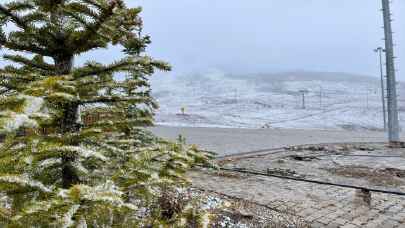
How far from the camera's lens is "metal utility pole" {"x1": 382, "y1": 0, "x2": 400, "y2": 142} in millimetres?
16656

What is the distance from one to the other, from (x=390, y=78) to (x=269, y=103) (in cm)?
5055

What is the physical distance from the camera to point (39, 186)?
2020 mm

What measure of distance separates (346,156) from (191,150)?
1173 centimetres

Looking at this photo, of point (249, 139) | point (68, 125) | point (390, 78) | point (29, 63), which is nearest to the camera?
point (68, 125)

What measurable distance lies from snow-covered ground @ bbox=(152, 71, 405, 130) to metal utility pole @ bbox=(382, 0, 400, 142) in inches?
895

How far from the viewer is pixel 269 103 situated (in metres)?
67.2

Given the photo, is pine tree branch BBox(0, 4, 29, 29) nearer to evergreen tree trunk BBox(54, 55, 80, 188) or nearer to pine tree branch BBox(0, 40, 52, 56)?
pine tree branch BBox(0, 40, 52, 56)

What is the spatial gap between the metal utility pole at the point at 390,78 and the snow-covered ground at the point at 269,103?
22742 mm

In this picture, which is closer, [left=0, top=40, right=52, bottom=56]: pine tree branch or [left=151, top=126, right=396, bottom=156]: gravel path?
[left=0, top=40, right=52, bottom=56]: pine tree branch

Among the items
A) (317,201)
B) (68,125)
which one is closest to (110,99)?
(68,125)

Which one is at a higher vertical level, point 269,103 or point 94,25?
point 269,103

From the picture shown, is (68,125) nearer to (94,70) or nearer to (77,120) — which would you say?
(77,120)

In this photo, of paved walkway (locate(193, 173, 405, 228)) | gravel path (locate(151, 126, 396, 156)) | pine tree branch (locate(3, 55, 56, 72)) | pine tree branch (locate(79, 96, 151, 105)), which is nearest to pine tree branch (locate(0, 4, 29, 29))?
pine tree branch (locate(3, 55, 56, 72))

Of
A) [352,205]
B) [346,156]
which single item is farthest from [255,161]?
[352,205]
